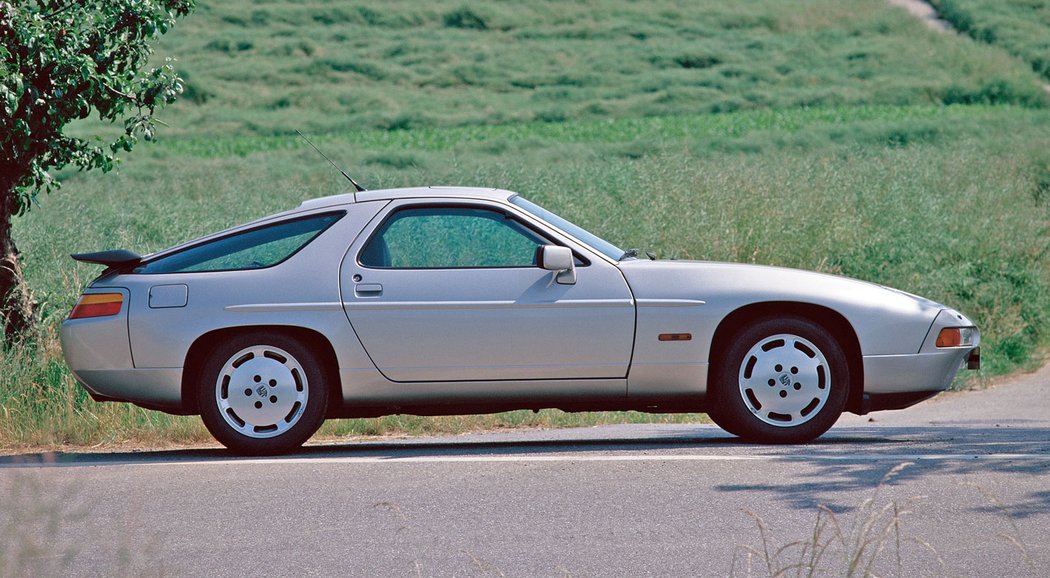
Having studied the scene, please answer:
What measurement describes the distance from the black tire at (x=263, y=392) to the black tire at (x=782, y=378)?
2.37 metres

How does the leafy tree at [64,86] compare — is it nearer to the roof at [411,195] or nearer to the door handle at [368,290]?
the roof at [411,195]

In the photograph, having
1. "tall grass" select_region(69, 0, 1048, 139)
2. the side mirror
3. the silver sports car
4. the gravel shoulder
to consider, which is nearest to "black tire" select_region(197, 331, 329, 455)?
the silver sports car

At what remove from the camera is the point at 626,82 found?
5978cm

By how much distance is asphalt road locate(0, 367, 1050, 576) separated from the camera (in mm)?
5383

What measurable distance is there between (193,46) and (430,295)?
65.8 m

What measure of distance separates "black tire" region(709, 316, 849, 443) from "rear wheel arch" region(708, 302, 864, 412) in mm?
73

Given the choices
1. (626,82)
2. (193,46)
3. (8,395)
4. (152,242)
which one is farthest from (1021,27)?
(8,395)

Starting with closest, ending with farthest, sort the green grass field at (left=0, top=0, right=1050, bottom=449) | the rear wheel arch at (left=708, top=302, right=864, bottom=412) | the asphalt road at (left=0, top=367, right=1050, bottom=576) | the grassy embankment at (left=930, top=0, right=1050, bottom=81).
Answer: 1. the asphalt road at (left=0, top=367, right=1050, bottom=576)
2. the rear wheel arch at (left=708, top=302, right=864, bottom=412)
3. the green grass field at (left=0, top=0, right=1050, bottom=449)
4. the grassy embankment at (left=930, top=0, right=1050, bottom=81)

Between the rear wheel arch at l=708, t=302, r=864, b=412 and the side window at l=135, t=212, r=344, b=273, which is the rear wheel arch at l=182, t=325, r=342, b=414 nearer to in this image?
the side window at l=135, t=212, r=344, b=273

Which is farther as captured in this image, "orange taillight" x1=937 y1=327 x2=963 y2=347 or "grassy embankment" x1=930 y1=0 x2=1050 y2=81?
"grassy embankment" x1=930 y1=0 x2=1050 y2=81

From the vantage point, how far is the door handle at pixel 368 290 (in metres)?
7.98

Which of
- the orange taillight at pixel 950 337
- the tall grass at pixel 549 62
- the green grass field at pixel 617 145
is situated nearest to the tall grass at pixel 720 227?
the green grass field at pixel 617 145

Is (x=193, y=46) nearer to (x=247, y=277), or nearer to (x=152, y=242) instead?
(x=152, y=242)

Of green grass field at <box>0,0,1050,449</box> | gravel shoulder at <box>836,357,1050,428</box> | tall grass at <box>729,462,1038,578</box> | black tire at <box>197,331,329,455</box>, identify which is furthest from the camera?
green grass field at <box>0,0,1050,449</box>
